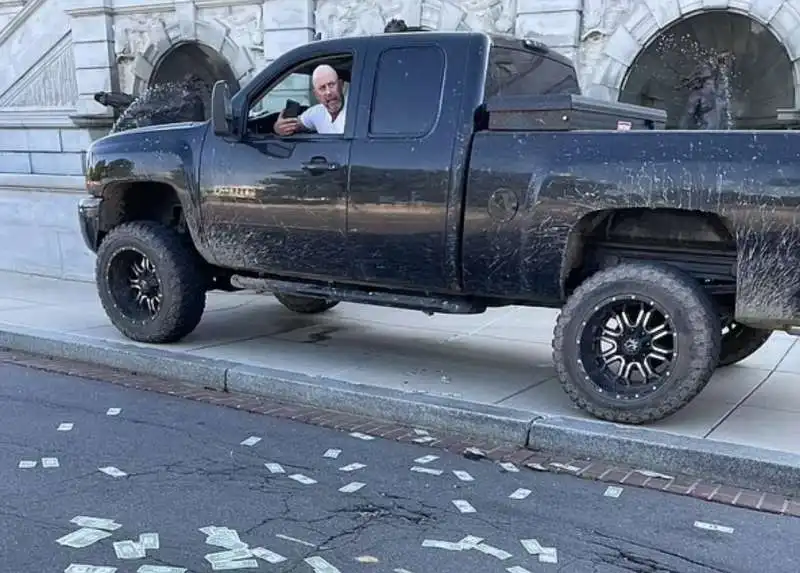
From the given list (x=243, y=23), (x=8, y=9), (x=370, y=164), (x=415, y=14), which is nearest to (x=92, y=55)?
(x=243, y=23)

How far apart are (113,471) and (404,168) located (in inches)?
98.4

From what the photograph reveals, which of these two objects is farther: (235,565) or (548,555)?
(548,555)

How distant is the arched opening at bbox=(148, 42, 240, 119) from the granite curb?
28.7 ft

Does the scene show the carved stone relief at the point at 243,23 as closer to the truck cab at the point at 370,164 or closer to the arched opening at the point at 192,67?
the arched opening at the point at 192,67

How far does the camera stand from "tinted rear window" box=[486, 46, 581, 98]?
543 cm

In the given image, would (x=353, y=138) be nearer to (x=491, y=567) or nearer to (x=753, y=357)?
(x=491, y=567)

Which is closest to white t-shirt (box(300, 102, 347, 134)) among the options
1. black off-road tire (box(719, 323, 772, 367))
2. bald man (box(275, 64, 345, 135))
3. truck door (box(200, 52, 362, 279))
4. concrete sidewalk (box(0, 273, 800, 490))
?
bald man (box(275, 64, 345, 135))

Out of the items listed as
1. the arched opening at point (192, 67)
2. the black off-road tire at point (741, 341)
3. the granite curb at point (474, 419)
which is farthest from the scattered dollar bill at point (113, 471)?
the arched opening at point (192, 67)

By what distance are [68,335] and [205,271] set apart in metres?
1.32

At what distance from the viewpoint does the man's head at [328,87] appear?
5887 millimetres

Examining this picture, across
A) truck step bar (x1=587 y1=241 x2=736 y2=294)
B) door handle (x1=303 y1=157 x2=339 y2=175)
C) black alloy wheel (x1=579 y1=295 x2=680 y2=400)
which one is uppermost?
door handle (x1=303 y1=157 x2=339 y2=175)

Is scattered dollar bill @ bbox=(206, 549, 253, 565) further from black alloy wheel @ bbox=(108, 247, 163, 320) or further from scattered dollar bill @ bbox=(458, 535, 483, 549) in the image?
black alloy wheel @ bbox=(108, 247, 163, 320)

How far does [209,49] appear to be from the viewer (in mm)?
14227

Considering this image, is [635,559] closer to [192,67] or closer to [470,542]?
[470,542]
